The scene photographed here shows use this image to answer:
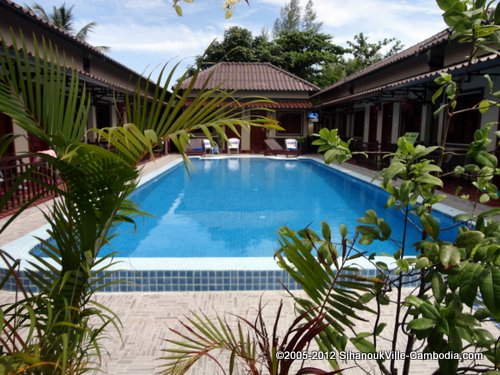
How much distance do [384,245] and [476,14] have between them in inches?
218

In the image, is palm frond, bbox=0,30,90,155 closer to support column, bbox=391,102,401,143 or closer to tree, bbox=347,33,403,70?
support column, bbox=391,102,401,143

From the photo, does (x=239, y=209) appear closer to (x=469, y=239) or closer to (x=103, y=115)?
(x=469, y=239)

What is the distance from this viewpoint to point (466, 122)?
1041 cm

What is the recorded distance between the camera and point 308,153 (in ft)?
67.9

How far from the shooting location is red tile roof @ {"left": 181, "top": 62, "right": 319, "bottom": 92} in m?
22.1

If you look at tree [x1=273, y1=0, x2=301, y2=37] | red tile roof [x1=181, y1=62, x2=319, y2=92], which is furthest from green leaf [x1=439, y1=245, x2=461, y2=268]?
tree [x1=273, y1=0, x2=301, y2=37]

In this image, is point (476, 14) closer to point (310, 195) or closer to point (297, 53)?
point (310, 195)

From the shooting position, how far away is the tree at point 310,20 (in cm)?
4112

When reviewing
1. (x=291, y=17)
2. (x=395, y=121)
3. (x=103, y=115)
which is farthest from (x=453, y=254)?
(x=291, y=17)

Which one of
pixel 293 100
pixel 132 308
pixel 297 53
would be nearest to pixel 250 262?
pixel 132 308

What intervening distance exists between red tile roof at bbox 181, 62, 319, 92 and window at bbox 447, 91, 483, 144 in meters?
12.2

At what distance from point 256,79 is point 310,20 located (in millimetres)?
22729

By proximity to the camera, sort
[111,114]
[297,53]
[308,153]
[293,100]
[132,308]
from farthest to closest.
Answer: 1. [297,53]
2. [293,100]
3. [308,153]
4. [111,114]
5. [132,308]

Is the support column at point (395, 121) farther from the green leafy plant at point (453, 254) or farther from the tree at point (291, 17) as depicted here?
the tree at point (291, 17)
